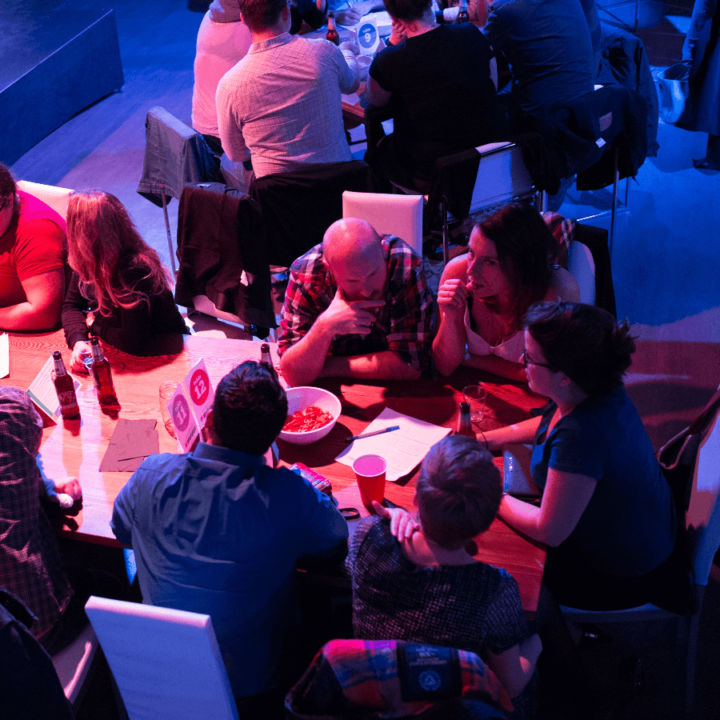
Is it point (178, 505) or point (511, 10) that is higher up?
point (511, 10)

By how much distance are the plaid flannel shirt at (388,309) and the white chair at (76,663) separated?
1.03 metres

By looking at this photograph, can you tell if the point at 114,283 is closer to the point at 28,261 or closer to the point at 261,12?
the point at 28,261

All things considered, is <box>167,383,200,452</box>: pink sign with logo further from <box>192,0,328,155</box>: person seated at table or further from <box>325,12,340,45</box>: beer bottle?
<box>325,12,340,45</box>: beer bottle

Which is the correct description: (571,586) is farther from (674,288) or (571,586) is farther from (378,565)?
(674,288)

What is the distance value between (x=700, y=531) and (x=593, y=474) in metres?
0.42

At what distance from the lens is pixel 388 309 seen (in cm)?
245

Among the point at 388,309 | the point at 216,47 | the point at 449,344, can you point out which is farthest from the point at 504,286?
the point at 216,47

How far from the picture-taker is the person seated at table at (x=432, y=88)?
11.8 feet

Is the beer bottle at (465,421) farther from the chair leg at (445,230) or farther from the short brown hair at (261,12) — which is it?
the short brown hair at (261,12)

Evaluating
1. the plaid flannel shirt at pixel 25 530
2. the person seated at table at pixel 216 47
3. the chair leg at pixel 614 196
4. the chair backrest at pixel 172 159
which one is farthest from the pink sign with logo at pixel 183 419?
the chair leg at pixel 614 196

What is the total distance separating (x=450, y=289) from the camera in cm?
236

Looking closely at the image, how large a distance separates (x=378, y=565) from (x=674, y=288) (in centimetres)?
317

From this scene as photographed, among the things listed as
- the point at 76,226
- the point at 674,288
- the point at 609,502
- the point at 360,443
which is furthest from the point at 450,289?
the point at 674,288

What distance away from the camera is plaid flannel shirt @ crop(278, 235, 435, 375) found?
2.36 m
